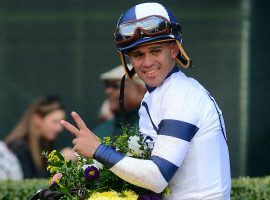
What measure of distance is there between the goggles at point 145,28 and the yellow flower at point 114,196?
734 mm

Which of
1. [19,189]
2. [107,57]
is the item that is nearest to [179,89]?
[19,189]

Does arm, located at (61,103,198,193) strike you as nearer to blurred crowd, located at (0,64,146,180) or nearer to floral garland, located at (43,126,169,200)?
floral garland, located at (43,126,169,200)

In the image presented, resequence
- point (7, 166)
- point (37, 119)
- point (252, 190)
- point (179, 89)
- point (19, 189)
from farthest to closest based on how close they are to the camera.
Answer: point (37, 119) → point (7, 166) → point (19, 189) → point (252, 190) → point (179, 89)

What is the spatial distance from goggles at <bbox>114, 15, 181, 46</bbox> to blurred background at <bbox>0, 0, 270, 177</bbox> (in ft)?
17.7

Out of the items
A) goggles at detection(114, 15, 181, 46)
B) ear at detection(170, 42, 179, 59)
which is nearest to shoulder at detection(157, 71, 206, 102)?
ear at detection(170, 42, 179, 59)

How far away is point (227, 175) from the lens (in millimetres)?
4844

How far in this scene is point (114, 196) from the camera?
15.5 ft

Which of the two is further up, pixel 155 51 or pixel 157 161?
pixel 155 51

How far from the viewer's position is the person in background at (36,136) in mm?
8770

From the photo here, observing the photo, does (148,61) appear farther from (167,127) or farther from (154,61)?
(167,127)

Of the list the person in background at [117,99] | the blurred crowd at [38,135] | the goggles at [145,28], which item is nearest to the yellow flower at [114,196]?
the goggles at [145,28]

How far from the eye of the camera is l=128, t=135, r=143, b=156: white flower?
16.0 ft

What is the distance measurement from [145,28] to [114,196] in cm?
82

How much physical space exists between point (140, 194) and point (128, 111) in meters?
3.15
